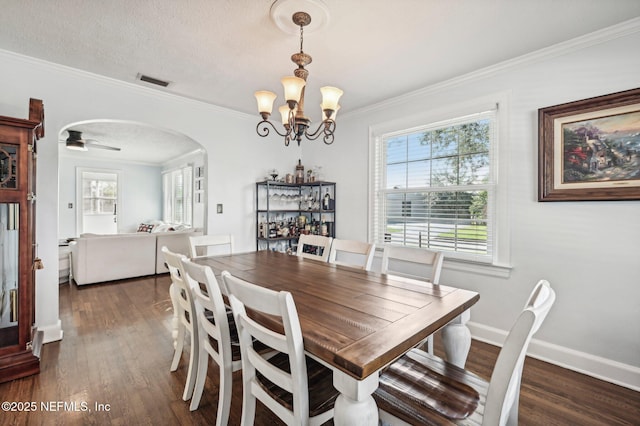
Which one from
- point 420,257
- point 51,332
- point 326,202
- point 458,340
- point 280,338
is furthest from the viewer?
point 326,202

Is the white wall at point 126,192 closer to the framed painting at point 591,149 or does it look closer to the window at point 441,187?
the window at point 441,187

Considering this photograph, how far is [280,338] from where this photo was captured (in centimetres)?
107

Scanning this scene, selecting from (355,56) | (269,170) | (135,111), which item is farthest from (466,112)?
(135,111)

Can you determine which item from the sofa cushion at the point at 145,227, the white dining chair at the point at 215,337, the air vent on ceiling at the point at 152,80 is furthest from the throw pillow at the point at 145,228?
the white dining chair at the point at 215,337

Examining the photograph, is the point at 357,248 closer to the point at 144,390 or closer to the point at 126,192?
the point at 144,390

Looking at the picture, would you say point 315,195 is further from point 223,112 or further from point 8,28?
point 8,28

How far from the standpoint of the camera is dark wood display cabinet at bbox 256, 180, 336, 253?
403cm

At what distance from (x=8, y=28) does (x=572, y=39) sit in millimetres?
4143

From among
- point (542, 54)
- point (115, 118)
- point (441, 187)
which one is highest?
point (542, 54)

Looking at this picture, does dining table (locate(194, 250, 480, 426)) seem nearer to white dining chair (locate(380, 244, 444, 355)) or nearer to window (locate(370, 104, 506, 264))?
white dining chair (locate(380, 244, 444, 355))

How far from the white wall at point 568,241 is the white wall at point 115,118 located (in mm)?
2622

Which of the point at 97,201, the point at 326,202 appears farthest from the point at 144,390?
the point at 97,201

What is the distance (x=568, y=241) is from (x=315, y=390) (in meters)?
2.27

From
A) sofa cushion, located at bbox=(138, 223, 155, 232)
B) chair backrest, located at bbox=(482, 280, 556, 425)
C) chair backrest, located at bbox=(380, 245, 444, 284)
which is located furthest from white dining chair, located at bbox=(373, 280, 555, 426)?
sofa cushion, located at bbox=(138, 223, 155, 232)
